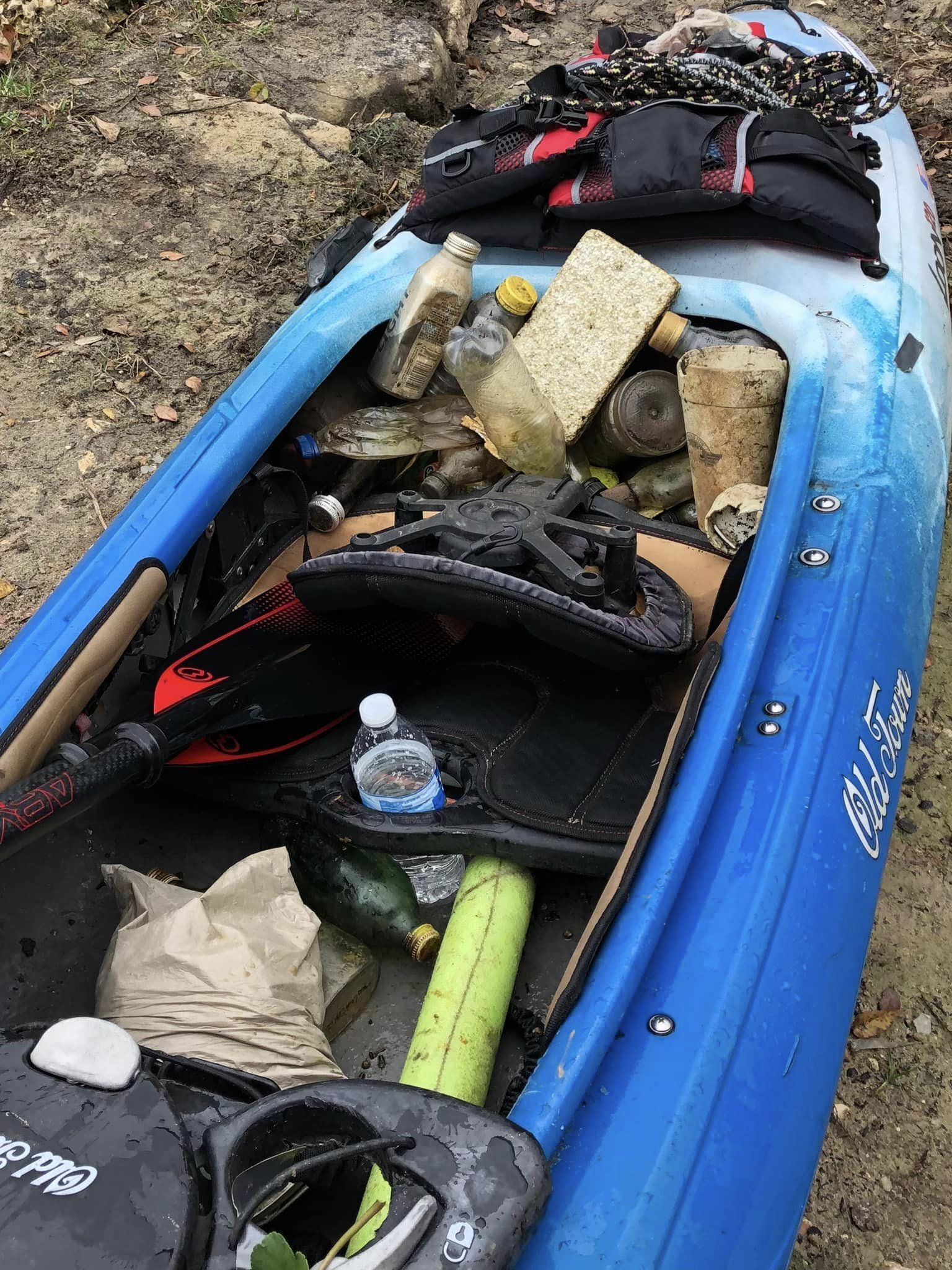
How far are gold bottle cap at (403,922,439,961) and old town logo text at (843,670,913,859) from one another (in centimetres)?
72

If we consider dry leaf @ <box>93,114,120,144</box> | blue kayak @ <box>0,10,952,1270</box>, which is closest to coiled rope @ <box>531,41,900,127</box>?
blue kayak @ <box>0,10,952,1270</box>

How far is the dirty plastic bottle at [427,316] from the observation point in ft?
8.53

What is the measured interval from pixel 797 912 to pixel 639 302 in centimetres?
165

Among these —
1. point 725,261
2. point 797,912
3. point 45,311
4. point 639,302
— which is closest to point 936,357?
point 725,261

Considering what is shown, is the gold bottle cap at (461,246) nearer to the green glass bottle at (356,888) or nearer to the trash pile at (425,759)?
the trash pile at (425,759)

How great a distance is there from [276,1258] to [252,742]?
1074mm

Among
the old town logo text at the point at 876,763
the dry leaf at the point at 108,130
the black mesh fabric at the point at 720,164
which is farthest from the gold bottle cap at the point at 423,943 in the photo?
the dry leaf at the point at 108,130

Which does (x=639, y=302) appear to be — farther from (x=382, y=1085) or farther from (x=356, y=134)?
(x=356, y=134)

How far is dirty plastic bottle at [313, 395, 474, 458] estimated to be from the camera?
103 inches

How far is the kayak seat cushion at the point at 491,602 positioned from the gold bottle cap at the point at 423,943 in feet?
1.77

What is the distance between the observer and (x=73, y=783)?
62.8 inches

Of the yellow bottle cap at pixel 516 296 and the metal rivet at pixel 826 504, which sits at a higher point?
the yellow bottle cap at pixel 516 296

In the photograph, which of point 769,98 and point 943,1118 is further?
point 769,98

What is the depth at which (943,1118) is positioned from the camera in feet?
6.93
